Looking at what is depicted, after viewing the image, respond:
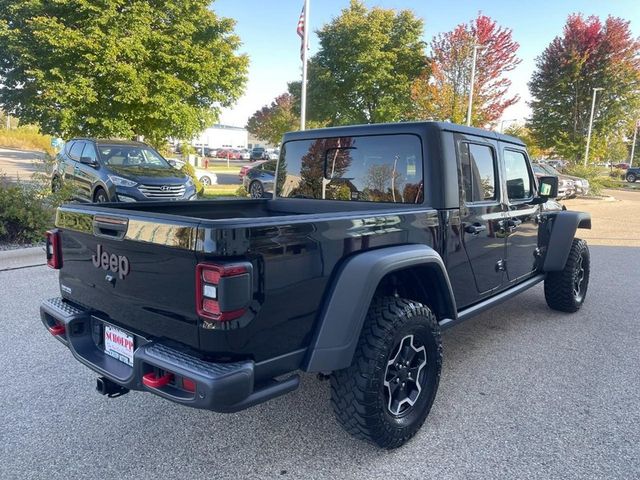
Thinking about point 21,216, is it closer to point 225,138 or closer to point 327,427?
point 327,427

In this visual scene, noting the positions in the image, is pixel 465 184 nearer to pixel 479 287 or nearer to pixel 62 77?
pixel 479 287

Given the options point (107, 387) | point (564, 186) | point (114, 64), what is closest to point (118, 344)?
point (107, 387)

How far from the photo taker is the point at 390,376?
102 inches

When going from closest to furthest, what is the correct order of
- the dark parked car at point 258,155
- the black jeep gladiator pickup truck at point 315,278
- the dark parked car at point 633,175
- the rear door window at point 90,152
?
the black jeep gladiator pickup truck at point 315,278, the rear door window at point 90,152, the dark parked car at point 633,175, the dark parked car at point 258,155

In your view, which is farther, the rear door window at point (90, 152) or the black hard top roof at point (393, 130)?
the rear door window at point (90, 152)

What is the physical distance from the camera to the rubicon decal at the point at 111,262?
2.31 m

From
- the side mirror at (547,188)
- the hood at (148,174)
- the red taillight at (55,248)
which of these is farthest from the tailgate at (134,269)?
the hood at (148,174)

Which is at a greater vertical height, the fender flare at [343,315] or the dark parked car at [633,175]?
the dark parked car at [633,175]

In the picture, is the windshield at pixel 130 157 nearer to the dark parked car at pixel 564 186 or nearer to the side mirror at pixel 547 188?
the side mirror at pixel 547 188

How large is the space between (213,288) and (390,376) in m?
1.22

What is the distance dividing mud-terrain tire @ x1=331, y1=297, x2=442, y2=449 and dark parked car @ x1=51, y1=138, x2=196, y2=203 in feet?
26.8

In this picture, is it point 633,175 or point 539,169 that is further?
point 633,175

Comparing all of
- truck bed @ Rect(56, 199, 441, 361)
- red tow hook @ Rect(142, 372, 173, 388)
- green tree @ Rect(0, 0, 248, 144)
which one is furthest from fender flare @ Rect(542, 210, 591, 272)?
green tree @ Rect(0, 0, 248, 144)

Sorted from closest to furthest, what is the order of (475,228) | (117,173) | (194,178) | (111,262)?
(111,262), (475,228), (117,173), (194,178)
